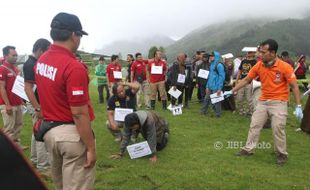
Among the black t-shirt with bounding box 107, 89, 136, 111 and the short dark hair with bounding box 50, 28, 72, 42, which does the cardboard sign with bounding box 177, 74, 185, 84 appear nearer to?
the black t-shirt with bounding box 107, 89, 136, 111

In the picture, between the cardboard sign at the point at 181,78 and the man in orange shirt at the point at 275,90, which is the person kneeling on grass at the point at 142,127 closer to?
the man in orange shirt at the point at 275,90

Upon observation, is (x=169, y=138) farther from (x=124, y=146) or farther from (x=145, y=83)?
Result: (x=145, y=83)

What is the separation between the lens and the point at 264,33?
7919 cm

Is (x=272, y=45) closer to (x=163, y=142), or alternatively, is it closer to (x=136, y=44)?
(x=163, y=142)

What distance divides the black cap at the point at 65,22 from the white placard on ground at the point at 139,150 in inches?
169

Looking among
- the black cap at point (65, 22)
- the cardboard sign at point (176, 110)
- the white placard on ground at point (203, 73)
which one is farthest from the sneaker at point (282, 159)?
the white placard on ground at point (203, 73)

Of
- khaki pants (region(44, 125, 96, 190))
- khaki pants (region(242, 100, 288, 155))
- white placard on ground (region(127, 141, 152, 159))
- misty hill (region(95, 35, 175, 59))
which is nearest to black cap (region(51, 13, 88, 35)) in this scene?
khaki pants (region(44, 125, 96, 190))

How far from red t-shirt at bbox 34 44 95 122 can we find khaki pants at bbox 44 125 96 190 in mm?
135

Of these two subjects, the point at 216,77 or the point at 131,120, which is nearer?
the point at 131,120

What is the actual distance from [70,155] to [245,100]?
1015cm

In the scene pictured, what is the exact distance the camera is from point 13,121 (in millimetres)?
7793

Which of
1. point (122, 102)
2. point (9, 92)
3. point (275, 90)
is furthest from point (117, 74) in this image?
point (275, 90)

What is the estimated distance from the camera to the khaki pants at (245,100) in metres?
12.2

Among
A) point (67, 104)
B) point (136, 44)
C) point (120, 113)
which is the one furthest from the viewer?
point (136, 44)
